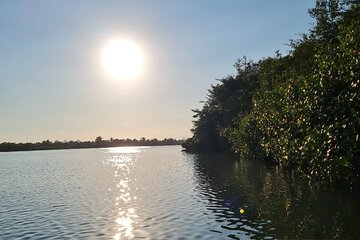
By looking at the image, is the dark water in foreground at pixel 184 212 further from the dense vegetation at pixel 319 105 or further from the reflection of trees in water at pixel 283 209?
the dense vegetation at pixel 319 105

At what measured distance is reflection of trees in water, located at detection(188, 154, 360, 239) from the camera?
64.1 ft

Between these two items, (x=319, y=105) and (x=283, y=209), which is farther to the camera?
(x=319, y=105)

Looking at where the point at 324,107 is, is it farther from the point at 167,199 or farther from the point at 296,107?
the point at 167,199

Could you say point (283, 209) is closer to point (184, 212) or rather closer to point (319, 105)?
point (184, 212)

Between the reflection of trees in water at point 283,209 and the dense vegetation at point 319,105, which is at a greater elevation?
the dense vegetation at point 319,105

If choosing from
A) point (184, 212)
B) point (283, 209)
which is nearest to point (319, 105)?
point (283, 209)

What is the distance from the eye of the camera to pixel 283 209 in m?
25.4

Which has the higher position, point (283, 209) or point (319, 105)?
point (319, 105)

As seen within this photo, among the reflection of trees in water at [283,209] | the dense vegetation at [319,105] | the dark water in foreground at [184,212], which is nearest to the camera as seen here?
the reflection of trees in water at [283,209]

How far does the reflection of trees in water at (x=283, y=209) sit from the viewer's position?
19531 mm

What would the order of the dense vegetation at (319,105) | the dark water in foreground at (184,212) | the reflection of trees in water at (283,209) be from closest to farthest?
the reflection of trees in water at (283,209)
the dark water in foreground at (184,212)
the dense vegetation at (319,105)

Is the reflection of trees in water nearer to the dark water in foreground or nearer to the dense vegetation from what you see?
the dark water in foreground

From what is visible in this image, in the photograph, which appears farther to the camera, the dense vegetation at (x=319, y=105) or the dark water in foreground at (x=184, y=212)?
the dense vegetation at (x=319, y=105)

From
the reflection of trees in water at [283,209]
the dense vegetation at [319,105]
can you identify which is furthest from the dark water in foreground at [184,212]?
the dense vegetation at [319,105]
